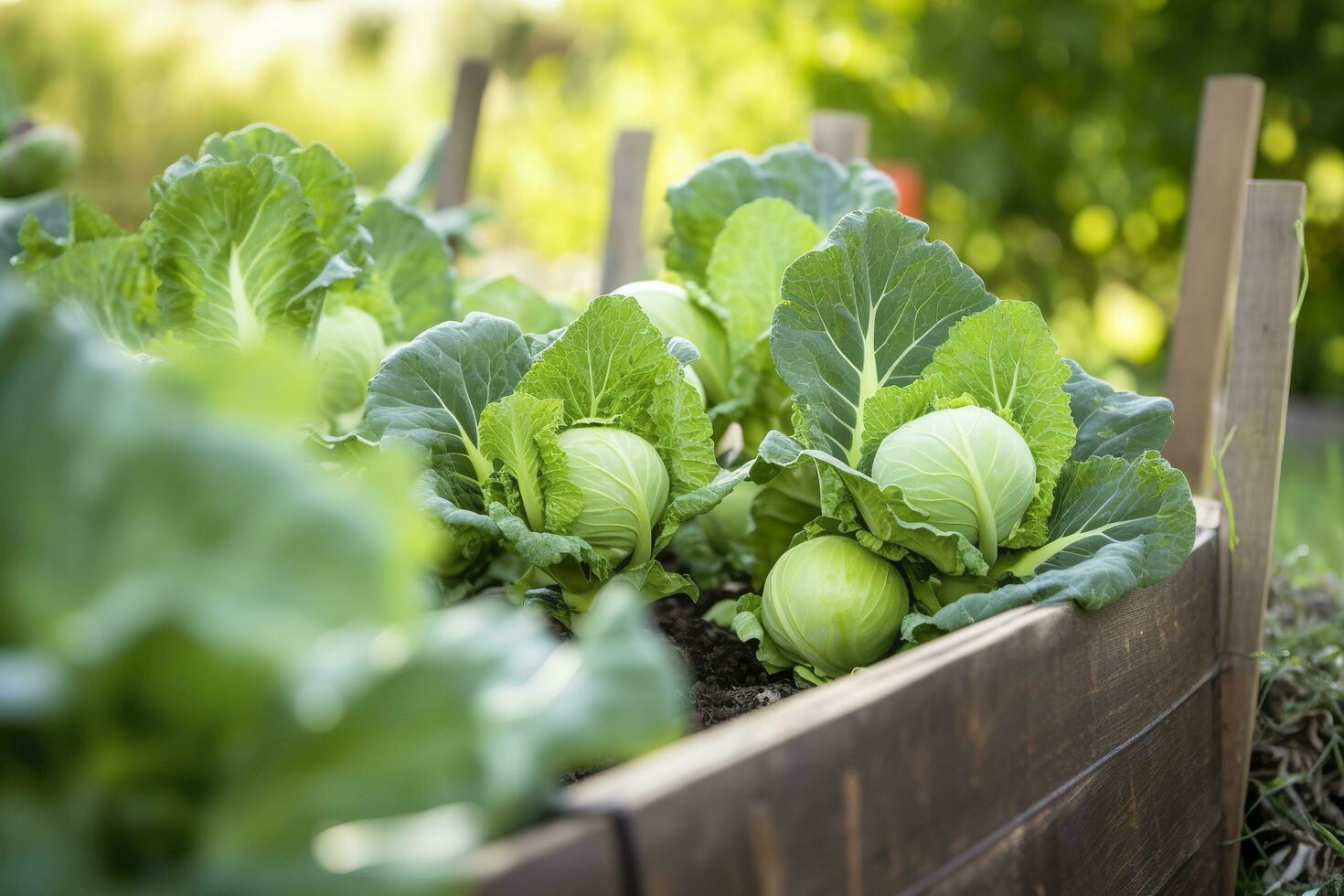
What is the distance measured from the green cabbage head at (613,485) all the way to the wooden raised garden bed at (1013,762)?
1.45 ft

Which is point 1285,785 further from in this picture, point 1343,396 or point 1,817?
point 1343,396

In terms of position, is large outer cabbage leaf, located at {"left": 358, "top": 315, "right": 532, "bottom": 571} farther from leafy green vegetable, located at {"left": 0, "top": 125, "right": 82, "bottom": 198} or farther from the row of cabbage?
leafy green vegetable, located at {"left": 0, "top": 125, "right": 82, "bottom": 198}

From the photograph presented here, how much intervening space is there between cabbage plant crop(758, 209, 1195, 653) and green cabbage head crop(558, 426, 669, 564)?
164 millimetres

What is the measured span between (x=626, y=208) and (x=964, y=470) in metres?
1.73

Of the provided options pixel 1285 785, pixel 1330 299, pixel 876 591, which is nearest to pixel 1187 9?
pixel 1330 299

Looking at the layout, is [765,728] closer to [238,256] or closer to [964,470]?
[964,470]

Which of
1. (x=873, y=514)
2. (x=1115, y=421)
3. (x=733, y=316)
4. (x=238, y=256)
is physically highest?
(x=238, y=256)

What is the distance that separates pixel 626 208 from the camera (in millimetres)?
2941

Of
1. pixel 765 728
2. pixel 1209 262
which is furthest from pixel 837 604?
pixel 1209 262

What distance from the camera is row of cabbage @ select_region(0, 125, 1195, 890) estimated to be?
638mm

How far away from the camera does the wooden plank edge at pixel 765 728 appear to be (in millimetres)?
812

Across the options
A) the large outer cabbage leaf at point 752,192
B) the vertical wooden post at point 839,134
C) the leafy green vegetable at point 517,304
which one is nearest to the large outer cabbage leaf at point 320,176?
the leafy green vegetable at point 517,304

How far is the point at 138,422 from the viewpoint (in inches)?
24.9

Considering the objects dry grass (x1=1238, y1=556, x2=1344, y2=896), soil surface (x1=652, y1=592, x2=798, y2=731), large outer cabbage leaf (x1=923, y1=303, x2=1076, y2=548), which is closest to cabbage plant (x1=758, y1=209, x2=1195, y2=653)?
large outer cabbage leaf (x1=923, y1=303, x2=1076, y2=548)
